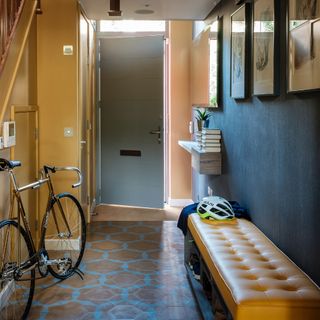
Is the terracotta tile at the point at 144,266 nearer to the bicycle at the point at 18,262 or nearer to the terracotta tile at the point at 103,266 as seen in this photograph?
the terracotta tile at the point at 103,266

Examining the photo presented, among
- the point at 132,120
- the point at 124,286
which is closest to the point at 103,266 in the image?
the point at 124,286

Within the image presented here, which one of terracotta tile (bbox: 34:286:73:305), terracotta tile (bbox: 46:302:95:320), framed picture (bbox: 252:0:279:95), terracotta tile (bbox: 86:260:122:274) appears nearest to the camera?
framed picture (bbox: 252:0:279:95)

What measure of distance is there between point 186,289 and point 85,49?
9.91 ft

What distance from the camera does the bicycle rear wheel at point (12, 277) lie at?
2.98 metres

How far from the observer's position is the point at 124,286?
12.1ft

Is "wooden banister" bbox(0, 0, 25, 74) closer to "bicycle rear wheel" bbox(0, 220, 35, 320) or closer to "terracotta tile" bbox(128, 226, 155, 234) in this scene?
"bicycle rear wheel" bbox(0, 220, 35, 320)

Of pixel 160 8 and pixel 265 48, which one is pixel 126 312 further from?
pixel 160 8

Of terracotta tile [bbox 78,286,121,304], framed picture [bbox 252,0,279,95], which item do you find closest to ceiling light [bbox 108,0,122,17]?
framed picture [bbox 252,0,279,95]

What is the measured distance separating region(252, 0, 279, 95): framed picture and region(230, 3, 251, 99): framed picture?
0.17m

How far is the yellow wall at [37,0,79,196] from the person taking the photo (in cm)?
452

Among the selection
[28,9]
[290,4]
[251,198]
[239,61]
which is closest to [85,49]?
[28,9]

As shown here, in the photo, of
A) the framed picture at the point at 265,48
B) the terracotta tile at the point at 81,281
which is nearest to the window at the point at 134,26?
the framed picture at the point at 265,48

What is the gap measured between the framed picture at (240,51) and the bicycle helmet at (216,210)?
832mm

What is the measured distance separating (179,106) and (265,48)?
3.81m
